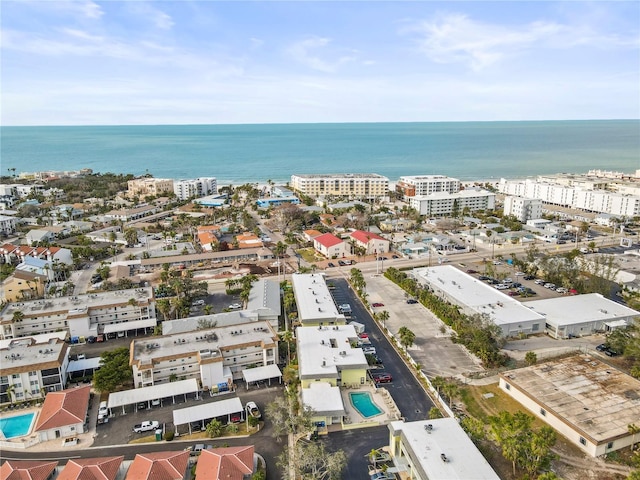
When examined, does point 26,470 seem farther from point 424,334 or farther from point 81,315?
point 424,334

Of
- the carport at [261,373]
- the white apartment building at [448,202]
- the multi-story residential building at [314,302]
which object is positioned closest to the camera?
the carport at [261,373]

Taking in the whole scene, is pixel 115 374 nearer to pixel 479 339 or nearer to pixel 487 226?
pixel 479 339

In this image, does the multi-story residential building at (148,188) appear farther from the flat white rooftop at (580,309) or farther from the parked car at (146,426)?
the flat white rooftop at (580,309)

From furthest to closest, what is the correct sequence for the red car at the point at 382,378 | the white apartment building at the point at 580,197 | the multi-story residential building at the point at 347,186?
the multi-story residential building at the point at 347,186
the white apartment building at the point at 580,197
the red car at the point at 382,378

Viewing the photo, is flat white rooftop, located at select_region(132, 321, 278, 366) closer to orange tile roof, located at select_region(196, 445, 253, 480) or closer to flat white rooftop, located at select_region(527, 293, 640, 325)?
orange tile roof, located at select_region(196, 445, 253, 480)

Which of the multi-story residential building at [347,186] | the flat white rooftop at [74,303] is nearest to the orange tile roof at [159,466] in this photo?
the flat white rooftop at [74,303]

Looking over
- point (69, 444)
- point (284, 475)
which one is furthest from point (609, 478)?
point (69, 444)

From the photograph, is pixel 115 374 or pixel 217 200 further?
pixel 217 200
